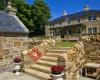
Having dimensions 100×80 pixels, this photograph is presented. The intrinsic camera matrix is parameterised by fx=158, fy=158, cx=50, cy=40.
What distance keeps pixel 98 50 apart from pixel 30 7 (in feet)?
112

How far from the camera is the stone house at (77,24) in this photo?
37725 mm

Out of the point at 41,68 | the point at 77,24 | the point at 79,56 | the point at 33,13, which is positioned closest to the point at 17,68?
the point at 41,68

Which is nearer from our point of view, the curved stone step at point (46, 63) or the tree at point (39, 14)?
the curved stone step at point (46, 63)

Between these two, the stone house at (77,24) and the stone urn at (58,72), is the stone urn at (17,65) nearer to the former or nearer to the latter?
the stone urn at (58,72)

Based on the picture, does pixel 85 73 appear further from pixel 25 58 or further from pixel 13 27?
pixel 13 27

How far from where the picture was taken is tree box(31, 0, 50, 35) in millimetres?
43219

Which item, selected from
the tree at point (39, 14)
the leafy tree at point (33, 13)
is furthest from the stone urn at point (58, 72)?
the tree at point (39, 14)

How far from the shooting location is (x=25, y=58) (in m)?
11.4

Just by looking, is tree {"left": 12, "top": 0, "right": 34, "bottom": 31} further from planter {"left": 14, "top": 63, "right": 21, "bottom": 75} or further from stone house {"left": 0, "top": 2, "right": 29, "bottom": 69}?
planter {"left": 14, "top": 63, "right": 21, "bottom": 75}

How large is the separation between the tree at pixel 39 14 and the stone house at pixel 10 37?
29416 mm

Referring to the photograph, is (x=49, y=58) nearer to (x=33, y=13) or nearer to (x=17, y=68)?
(x=17, y=68)

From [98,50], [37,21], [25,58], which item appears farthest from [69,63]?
[37,21]

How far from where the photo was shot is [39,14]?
43.2 metres

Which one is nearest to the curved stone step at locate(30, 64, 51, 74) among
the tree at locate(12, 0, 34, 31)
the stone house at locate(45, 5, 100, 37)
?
the stone house at locate(45, 5, 100, 37)
